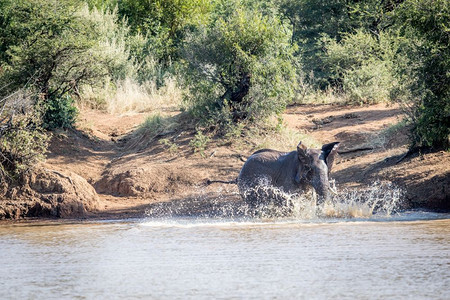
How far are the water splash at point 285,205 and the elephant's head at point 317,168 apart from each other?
27cm

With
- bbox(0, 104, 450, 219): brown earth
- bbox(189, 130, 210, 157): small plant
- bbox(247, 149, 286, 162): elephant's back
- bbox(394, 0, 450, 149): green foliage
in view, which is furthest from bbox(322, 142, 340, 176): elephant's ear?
bbox(189, 130, 210, 157): small plant

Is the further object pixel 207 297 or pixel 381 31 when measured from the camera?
pixel 381 31

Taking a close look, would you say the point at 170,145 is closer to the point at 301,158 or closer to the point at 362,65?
the point at 301,158

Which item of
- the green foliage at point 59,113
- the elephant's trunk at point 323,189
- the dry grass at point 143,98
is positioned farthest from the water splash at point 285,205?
the dry grass at point 143,98

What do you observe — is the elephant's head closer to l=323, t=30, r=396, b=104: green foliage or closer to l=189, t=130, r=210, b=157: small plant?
l=189, t=130, r=210, b=157: small plant

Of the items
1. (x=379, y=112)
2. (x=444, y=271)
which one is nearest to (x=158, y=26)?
(x=379, y=112)

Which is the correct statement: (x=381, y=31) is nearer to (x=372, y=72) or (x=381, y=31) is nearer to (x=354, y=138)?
(x=372, y=72)

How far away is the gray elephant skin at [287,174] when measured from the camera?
12.0m

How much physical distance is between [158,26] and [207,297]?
21807 millimetres

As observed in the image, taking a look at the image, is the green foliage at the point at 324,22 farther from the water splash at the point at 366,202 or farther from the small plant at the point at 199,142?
the water splash at the point at 366,202

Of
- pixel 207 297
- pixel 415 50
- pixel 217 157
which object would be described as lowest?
pixel 207 297

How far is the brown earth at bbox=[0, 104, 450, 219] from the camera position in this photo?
14.1 metres

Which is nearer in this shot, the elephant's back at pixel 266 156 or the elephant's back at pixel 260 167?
the elephant's back at pixel 260 167

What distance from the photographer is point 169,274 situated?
7973 mm
